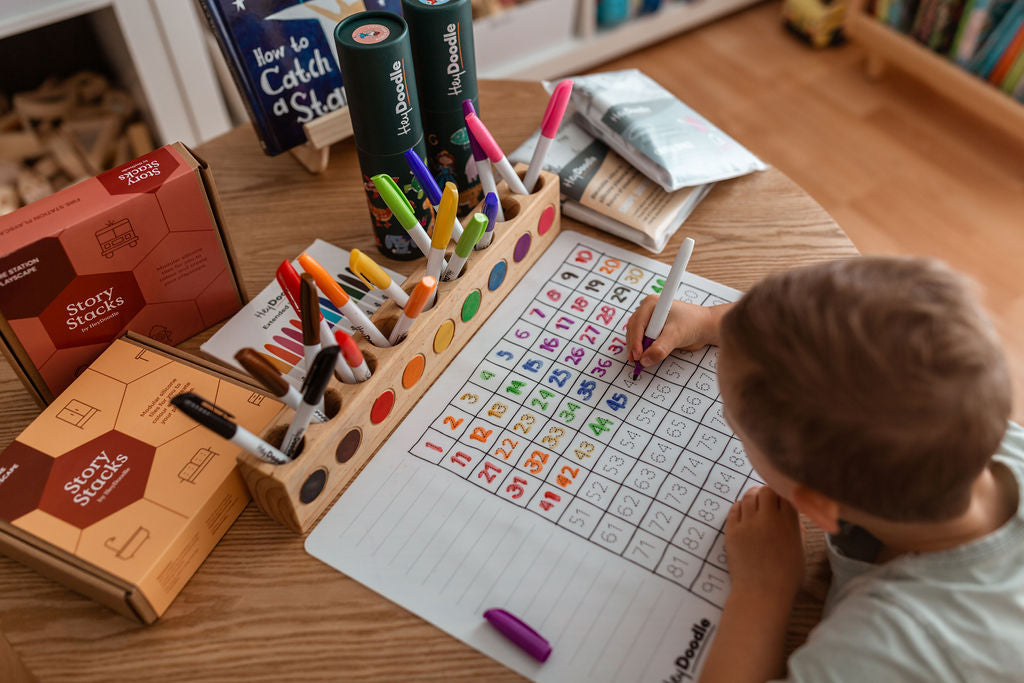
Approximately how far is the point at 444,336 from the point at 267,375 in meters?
0.22

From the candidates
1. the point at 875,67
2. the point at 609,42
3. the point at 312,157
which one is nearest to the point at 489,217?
the point at 312,157

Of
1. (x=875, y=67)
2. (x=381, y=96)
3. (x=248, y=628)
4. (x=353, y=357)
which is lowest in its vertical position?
(x=875, y=67)

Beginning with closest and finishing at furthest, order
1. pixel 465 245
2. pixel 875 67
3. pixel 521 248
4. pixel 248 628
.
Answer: pixel 248 628, pixel 465 245, pixel 521 248, pixel 875 67

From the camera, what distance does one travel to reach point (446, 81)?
80cm

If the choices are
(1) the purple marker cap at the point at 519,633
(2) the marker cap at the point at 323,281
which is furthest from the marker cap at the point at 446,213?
(1) the purple marker cap at the point at 519,633

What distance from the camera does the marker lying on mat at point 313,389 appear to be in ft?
1.88

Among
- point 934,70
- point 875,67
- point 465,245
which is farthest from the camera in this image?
point 875,67

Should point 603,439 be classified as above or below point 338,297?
below

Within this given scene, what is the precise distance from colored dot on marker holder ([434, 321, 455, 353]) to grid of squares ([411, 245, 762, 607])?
41 mm

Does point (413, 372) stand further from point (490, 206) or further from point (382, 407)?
point (490, 206)

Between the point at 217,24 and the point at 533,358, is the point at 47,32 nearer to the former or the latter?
the point at 217,24

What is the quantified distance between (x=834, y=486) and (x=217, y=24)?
0.74 metres

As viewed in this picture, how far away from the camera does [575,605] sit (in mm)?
613

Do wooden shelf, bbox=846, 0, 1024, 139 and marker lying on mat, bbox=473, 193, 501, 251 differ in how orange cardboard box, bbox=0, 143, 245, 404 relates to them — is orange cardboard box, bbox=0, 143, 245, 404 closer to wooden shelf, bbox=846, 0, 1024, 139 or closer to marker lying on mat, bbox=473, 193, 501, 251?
marker lying on mat, bbox=473, 193, 501, 251
